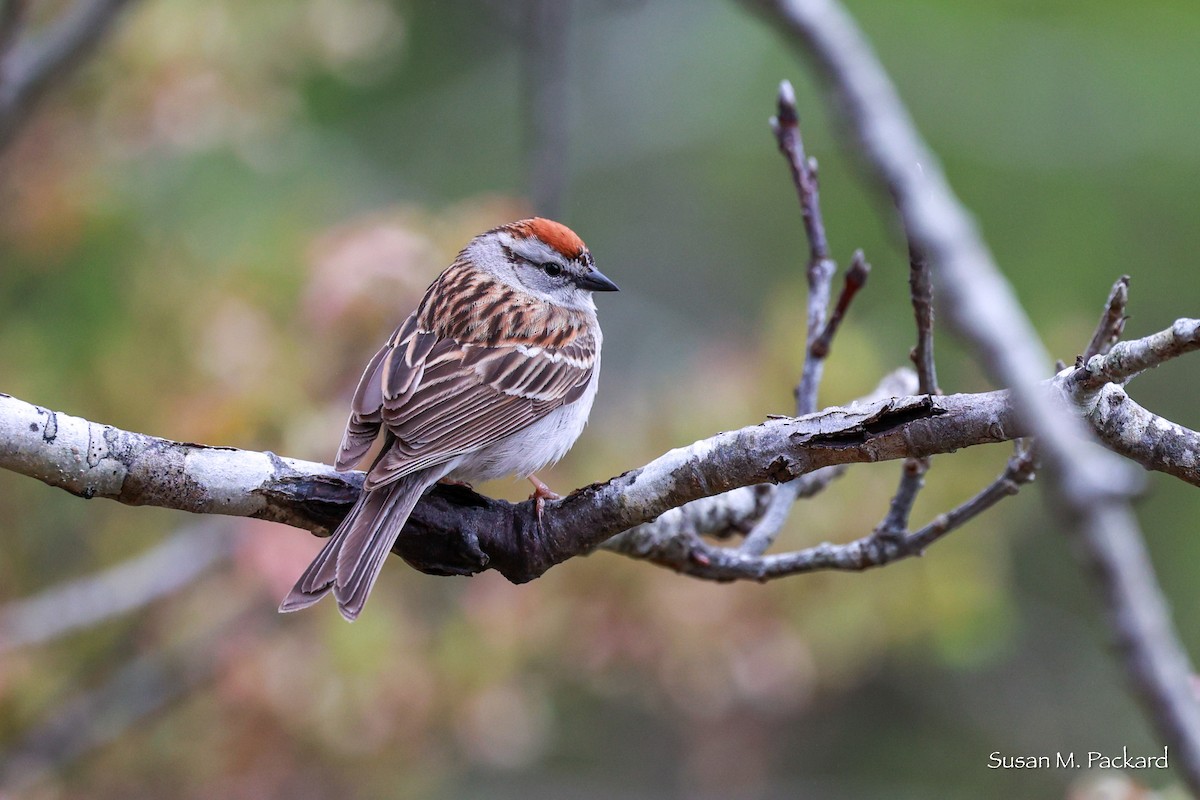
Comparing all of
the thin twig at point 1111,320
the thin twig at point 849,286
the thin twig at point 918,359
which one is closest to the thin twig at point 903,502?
the thin twig at point 918,359

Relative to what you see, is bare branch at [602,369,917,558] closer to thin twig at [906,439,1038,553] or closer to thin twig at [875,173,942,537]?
thin twig at [875,173,942,537]

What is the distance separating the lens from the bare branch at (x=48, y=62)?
431 centimetres

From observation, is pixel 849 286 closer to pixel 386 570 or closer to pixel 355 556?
pixel 355 556

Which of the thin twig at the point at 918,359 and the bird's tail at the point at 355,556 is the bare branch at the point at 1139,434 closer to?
the thin twig at the point at 918,359

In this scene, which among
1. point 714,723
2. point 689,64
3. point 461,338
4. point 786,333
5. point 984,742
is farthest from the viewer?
point 689,64

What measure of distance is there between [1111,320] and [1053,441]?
62.4 inches

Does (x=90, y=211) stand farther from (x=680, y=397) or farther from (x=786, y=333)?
(x=786, y=333)

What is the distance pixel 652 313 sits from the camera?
9891 millimetres

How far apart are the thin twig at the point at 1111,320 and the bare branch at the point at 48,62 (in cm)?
343

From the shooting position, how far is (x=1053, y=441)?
1.25 m

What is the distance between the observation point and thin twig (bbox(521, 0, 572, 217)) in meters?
5.25

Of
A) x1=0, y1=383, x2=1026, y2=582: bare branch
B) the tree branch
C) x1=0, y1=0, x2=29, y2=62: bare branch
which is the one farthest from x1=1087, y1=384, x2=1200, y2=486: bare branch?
x1=0, y1=0, x2=29, y2=62: bare branch

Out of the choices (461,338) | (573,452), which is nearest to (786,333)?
(573,452)

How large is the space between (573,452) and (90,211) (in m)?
2.65
